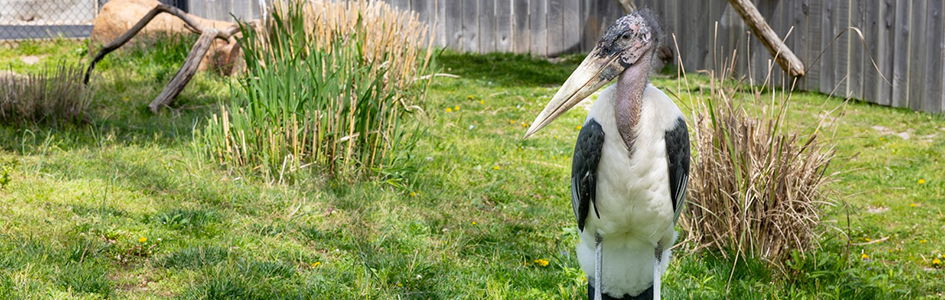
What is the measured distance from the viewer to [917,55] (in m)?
8.00

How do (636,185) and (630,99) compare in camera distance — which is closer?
(630,99)

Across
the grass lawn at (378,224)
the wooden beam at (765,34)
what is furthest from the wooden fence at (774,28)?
the grass lawn at (378,224)

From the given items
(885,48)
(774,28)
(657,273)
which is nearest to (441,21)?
(774,28)

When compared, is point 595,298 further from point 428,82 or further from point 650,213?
point 428,82

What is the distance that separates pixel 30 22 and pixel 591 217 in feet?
50.5


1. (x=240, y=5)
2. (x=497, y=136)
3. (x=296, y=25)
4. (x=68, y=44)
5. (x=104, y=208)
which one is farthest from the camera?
(x=240, y=5)

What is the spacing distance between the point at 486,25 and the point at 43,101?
683 cm

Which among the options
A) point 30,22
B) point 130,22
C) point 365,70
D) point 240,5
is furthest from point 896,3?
point 30,22

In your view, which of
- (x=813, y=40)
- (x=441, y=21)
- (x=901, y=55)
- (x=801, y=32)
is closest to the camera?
(x=901, y=55)

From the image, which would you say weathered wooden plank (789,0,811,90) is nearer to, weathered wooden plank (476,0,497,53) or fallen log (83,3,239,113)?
weathered wooden plank (476,0,497,53)

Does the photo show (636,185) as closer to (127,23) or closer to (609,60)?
(609,60)

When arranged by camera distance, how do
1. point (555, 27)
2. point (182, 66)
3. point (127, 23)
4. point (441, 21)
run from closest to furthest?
point (182, 66)
point (127, 23)
point (555, 27)
point (441, 21)

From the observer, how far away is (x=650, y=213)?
133 inches

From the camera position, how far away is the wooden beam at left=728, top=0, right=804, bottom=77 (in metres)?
8.95
